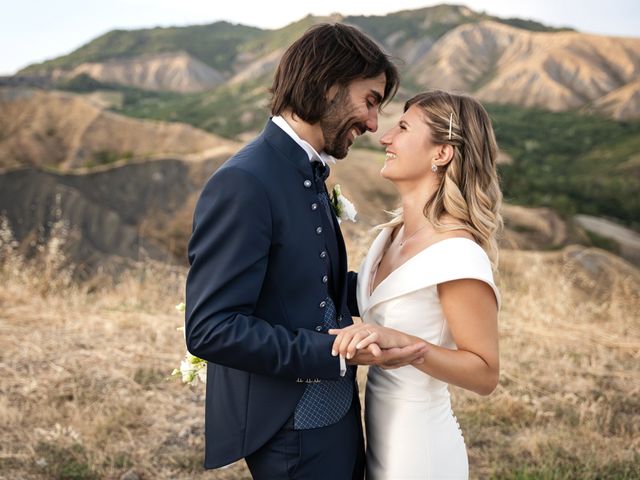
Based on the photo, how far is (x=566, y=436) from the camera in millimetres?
4062

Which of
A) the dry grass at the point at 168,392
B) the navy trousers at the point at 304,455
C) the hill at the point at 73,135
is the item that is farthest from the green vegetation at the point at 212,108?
the navy trousers at the point at 304,455

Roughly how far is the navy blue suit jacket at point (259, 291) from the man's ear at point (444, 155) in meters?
0.50

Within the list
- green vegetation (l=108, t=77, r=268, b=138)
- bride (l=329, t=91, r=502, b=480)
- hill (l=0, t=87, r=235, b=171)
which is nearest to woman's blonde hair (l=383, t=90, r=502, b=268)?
bride (l=329, t=91, r=502, b=480)

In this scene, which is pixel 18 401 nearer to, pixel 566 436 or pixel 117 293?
pixel 117 293

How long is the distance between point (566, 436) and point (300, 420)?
105 inches

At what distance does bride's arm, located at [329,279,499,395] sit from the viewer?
211cm

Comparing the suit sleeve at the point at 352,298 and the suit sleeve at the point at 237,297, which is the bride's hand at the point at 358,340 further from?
the suit sleeve at the point at 352,298

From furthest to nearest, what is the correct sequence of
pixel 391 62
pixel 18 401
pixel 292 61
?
pixel 18 401
pixel 391 62
pixel 292 61

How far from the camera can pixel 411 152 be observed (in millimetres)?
2477

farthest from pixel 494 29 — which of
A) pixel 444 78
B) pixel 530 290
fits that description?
pixel 530 290

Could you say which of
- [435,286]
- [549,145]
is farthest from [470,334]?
[549,145]

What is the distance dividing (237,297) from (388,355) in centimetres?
46

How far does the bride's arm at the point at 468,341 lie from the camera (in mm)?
2107

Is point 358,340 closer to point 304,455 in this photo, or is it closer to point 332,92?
point 304,455
